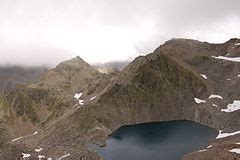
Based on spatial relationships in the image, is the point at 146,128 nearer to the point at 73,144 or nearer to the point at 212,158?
the point at 73,144

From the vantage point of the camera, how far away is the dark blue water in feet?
463

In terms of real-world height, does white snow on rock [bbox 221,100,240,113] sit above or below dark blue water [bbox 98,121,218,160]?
above

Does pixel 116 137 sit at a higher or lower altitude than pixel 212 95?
lower

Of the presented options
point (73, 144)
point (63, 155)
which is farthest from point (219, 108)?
point (63, 155)

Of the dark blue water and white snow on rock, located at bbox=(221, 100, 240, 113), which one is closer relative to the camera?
the dark blue water

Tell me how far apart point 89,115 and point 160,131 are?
3514cm

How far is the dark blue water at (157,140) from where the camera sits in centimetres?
14125

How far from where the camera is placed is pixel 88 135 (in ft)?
589

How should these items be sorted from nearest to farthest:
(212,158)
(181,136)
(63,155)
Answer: (212,158) → (63,155) → (181,136)

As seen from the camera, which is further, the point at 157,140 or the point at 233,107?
the point at 233,107

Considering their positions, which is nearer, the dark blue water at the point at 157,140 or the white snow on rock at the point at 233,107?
the dark blue water at the point at 157,140

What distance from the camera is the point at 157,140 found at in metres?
164

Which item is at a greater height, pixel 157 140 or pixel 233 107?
pixel 233 107

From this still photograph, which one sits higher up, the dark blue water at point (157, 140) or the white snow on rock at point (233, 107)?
the white snow on rock at point (233, 107)
